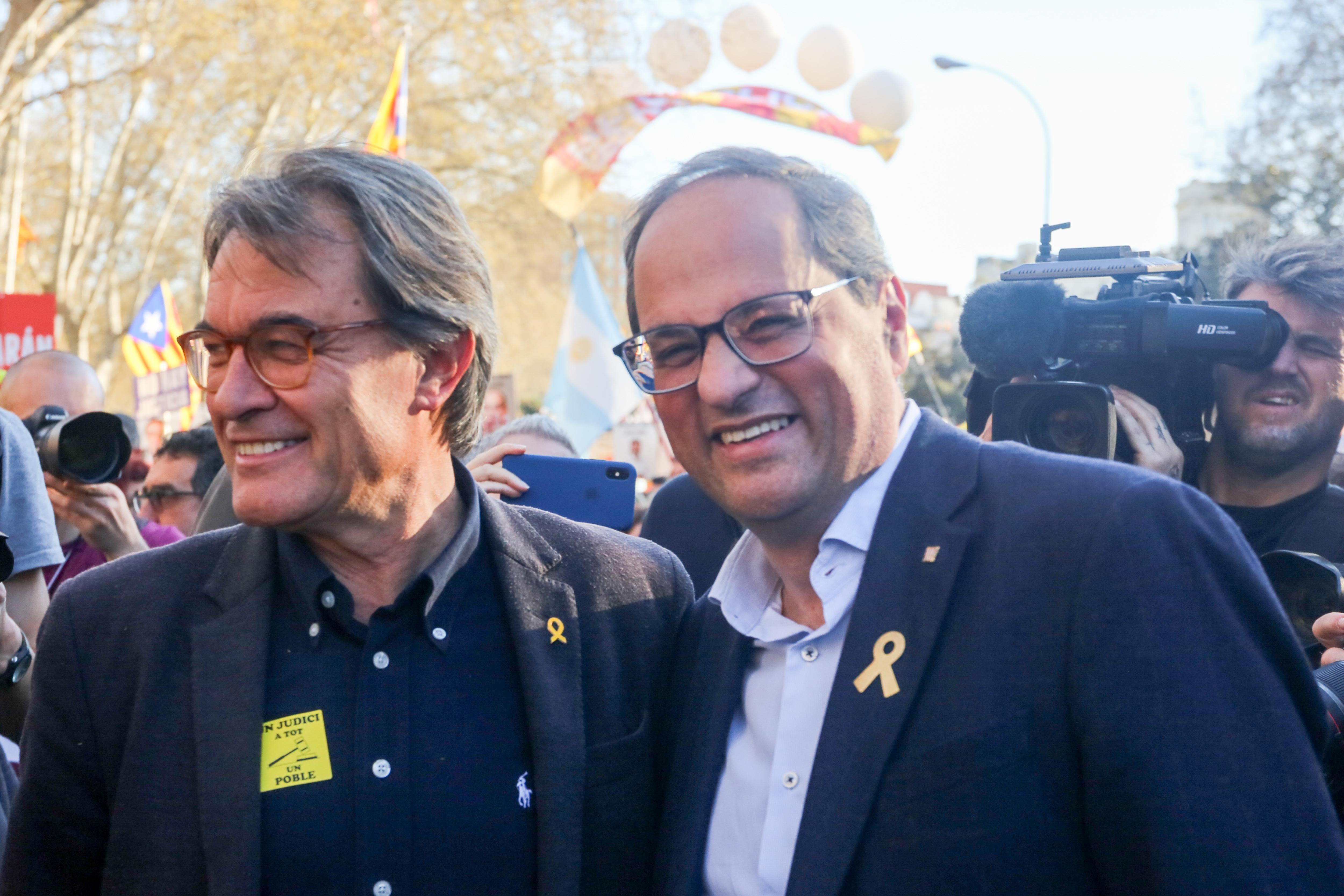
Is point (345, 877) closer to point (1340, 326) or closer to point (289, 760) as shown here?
point (289, 760)

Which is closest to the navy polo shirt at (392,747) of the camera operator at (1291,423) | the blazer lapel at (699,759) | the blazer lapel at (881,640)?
the blazer lapel at (699,759)

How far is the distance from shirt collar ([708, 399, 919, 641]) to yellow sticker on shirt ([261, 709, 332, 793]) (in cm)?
69

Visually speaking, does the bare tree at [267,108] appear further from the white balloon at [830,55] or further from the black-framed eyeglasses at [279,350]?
the black-framed eyeglasses at [279,350]

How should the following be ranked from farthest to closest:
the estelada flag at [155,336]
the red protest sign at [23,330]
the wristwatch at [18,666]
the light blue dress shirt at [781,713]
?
1. the estelada flag at [155,336]
2. the red protest sign at [23,330]
3. the wristwatch at [18,666]
4. the light blue dress shirt at [781,713]

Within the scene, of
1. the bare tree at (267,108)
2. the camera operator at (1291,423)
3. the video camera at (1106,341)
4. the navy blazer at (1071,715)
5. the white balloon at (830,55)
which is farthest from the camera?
the bare tree at (267,108)

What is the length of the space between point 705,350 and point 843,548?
37 centimetres

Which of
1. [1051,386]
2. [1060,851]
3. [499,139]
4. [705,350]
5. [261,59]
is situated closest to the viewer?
[1060,851]

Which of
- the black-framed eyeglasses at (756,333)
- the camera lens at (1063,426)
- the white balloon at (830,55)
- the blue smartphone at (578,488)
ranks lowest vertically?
the blue smartphone at (578,488)

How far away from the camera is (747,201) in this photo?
1975 mm

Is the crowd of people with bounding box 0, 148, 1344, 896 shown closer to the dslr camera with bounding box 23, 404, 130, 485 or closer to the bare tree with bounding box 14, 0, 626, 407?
the dslr camera with bounding box 23, 404, 130, 485

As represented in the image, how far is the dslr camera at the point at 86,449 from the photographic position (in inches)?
127

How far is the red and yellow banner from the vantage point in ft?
45.0

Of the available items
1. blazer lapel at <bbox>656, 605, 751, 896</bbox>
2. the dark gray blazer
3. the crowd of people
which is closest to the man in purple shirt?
the dark gray blazer

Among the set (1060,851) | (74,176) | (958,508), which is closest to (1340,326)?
(958,508)
